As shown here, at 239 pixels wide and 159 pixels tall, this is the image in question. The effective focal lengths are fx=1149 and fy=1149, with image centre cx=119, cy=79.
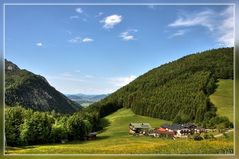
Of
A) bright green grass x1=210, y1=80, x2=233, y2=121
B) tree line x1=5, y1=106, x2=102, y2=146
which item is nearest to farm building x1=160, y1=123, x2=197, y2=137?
bright green grass x1=210, y1=80, x2=233, y2=121

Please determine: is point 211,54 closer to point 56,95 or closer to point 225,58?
point 225,58

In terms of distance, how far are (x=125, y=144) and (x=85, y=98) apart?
1.32 metres

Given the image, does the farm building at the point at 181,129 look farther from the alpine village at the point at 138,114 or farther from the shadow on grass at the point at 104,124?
the shadow on grass at the point at 104,124

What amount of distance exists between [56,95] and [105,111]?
1.12m

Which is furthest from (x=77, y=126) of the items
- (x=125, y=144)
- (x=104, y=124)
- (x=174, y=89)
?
(x=174, y=89)

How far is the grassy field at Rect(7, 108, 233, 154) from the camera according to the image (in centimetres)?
2472

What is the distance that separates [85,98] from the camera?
2478cm

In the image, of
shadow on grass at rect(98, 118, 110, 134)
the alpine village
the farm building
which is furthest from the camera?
shadow on grass at rect(98, 118, 110, 134)

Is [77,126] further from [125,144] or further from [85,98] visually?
[125,144]

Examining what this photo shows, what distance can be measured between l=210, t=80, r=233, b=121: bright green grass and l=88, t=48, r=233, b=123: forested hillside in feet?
0.81

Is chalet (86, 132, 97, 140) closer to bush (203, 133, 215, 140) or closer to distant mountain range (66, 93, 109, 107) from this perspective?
distant mountain range (66, 93, 109, 107)

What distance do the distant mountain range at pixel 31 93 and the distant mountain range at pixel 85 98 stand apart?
0.09 metres

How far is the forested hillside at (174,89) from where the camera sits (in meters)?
24.8

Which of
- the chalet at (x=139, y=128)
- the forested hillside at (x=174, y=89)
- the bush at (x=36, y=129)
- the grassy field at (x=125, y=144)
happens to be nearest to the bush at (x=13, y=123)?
the bush at (x=36, y=129)
